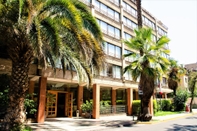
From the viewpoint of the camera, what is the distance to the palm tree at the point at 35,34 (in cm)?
983

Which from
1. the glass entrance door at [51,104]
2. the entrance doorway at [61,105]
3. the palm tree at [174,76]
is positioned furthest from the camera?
the palm tree at [174,76]

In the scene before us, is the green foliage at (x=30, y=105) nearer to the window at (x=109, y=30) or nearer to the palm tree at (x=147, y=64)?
the palm tree at (x=147, y=64)

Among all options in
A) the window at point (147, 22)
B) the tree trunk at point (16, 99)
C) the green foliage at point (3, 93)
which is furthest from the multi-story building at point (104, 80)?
the tree trunk at point (16, 99)

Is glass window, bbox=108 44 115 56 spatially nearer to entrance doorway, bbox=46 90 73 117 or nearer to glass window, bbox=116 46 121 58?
glass window, bbox=116 46 121 58

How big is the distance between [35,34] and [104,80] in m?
15.2

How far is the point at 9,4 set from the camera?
9.88m

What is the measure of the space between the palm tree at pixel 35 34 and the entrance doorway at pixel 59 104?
425 inches

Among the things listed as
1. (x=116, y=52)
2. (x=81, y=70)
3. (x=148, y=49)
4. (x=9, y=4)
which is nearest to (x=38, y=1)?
(x=9, y=4)

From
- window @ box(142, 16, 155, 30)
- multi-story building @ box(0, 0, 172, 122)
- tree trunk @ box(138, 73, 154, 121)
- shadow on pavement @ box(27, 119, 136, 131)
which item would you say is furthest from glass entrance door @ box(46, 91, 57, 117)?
window @ box(142, 16, 155, 30)

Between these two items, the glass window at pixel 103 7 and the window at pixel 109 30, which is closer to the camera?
the window at pixel 109 30

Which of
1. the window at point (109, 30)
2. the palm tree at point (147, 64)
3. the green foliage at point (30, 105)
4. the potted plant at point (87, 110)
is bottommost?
the potted plant at point (87, 110)

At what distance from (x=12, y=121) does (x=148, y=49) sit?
13.3 meters

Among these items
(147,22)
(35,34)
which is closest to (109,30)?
(147,22)

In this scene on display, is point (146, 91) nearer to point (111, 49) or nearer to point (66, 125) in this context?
point (66, 125)
